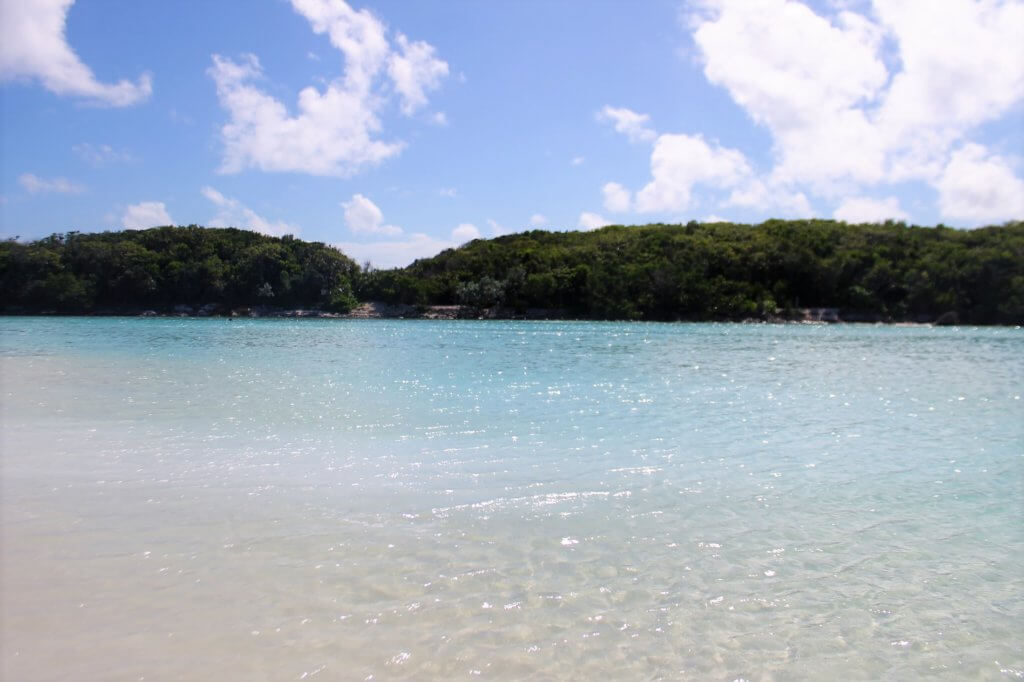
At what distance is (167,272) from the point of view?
95.2 metres

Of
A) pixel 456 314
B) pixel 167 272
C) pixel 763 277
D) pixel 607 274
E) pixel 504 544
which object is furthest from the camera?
pixel 167 272

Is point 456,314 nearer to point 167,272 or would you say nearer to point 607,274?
point 607,274

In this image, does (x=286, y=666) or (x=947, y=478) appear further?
(x=947, y=478)

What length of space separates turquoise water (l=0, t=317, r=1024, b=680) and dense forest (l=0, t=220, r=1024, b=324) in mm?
76947

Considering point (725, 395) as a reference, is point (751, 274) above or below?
above

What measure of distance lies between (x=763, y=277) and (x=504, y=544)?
9022 centimetres

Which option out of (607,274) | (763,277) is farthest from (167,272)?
(763,277)

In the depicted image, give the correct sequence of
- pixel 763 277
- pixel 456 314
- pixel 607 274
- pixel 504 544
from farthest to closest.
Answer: pixel 456 314 < pixel 607 274 < pixel 763 277 < pixel 504 544

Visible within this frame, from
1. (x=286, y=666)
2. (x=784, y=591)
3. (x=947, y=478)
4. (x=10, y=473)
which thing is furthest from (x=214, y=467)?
(x=947, y=478)

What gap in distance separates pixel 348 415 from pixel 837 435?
8.05 metres

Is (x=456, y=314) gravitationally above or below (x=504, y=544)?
above

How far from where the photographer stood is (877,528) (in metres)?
5.35

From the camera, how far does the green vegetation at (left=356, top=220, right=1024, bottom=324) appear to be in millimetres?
76312

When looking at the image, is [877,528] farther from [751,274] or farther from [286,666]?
[751,274]
